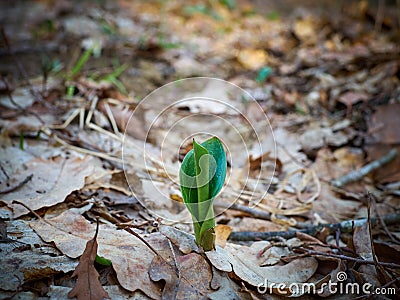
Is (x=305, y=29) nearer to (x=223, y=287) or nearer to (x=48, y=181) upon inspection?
(x=48, y=181)

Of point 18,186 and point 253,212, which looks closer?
point 18,186

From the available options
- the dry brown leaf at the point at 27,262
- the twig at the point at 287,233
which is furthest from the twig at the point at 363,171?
the dry brown leaf at the point at 27,262

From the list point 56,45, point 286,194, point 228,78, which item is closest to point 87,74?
point 56,45

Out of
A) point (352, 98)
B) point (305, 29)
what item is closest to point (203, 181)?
point (352, 98)

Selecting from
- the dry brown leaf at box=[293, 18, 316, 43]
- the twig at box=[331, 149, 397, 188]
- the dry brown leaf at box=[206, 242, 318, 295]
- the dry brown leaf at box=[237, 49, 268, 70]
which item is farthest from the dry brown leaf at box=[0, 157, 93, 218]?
the dry brown leaf at box=[293, 18, 316, 43]

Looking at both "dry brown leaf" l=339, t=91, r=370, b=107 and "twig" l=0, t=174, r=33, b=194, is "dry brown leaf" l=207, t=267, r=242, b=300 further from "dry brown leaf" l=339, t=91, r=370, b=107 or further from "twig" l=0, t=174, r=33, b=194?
"dry brown leaf" l=339, t=91, r=370, b=107
